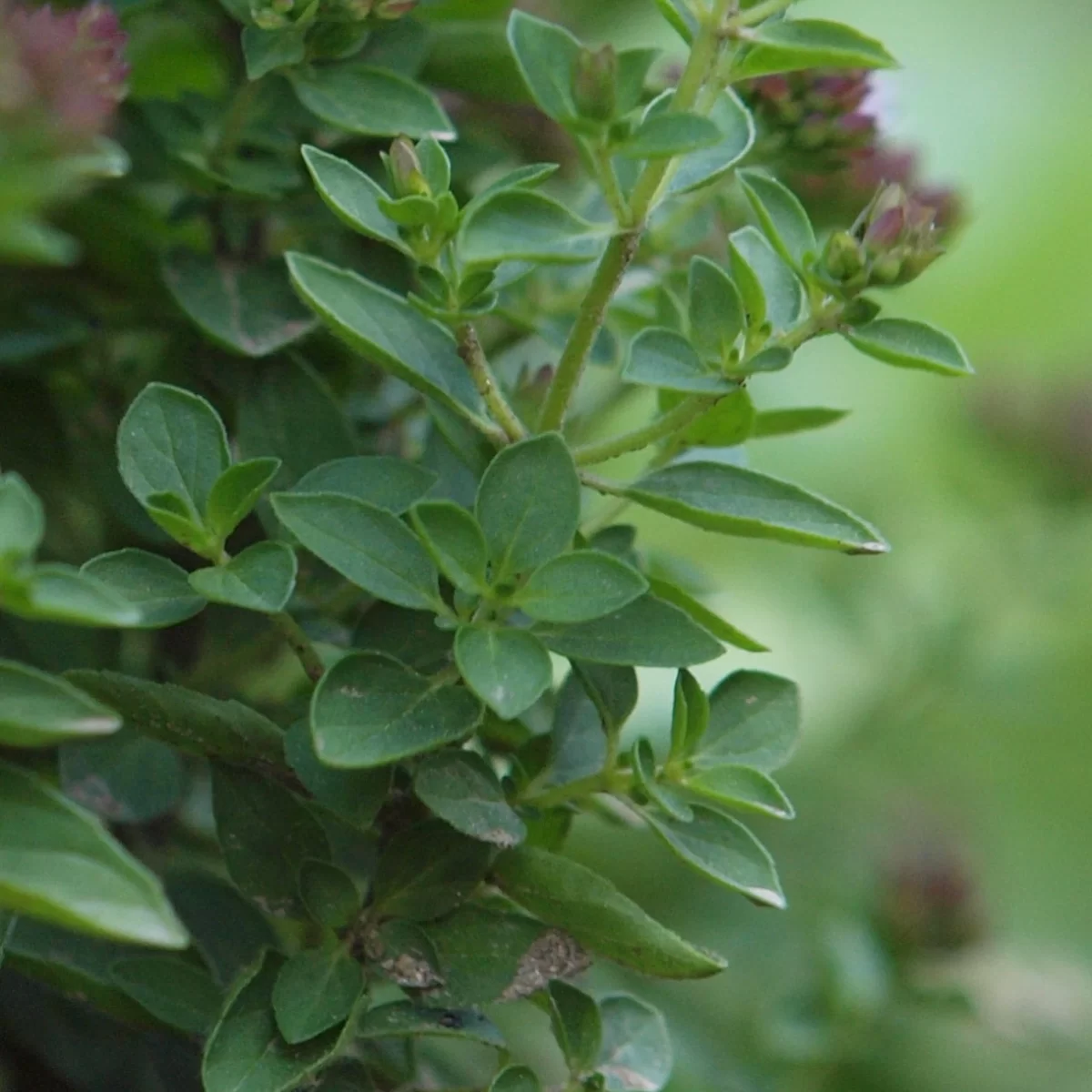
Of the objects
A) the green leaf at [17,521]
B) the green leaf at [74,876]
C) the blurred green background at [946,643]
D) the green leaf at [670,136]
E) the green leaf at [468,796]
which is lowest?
the blurred green background at [946,643]

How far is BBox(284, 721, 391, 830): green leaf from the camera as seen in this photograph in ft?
1.34

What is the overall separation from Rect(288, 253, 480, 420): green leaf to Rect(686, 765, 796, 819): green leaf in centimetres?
13

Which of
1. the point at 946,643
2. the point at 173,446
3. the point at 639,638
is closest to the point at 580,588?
the point at 639,638

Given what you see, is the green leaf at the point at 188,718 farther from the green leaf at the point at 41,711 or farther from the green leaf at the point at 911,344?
the green leaf at the point at 911,344

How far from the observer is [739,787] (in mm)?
431

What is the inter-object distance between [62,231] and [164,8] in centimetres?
10

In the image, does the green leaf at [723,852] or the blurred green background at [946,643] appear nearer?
the green leaf at [723,852]

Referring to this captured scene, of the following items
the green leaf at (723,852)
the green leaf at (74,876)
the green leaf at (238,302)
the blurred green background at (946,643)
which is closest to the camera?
the green leaf at (74,876)

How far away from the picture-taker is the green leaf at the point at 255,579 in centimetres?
39

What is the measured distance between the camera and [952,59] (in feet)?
6.03

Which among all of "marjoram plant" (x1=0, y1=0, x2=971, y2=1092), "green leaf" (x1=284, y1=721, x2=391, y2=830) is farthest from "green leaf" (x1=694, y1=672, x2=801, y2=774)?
"green leaf" (x1=284, y1=721, x2=391, y2=830)

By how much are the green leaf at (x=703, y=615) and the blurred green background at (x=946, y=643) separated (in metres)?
0.20

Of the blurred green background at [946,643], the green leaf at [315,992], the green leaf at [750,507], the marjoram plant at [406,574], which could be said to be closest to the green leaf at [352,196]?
the marjoram plant at [406,574]

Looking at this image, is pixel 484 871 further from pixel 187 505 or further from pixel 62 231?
pixel 62 231
